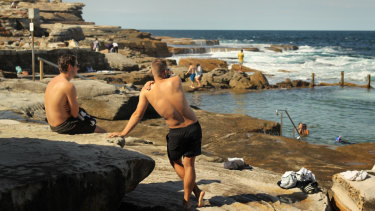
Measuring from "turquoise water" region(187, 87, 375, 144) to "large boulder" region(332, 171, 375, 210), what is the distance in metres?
7.72

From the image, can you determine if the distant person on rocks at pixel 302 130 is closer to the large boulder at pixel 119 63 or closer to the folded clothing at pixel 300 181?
the folded clothing at pixel 300 181

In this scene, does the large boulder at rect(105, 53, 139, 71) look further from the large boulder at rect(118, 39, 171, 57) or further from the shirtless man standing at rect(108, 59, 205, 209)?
the shirtless man standing at rect(108, 59, 205, 209)

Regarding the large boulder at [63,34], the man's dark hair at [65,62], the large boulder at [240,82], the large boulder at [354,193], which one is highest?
the large boulder at [63,34]

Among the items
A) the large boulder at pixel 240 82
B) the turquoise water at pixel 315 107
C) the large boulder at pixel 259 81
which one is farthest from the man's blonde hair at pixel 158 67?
the large boulder at pixel 259 81

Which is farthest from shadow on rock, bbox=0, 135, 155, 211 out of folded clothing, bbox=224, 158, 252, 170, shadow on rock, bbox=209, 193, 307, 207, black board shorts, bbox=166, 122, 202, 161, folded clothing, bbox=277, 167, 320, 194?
folded clothing, bbox=224, 158, 252, 170

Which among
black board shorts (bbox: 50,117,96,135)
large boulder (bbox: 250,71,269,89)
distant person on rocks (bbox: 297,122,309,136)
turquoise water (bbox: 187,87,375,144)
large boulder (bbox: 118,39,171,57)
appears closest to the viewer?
black board shorts (bbox: 50,117,96,135)

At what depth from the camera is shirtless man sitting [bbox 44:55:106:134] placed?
184 inches

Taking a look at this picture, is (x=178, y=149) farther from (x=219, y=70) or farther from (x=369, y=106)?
(x=219, y=70)

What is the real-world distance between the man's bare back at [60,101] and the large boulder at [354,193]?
3.56 metres

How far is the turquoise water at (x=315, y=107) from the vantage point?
14.5 metres

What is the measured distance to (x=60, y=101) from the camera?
15.4 ft

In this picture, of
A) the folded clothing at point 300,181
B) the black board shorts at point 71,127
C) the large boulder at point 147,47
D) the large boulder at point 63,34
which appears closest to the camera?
the black board shorts at point 71,127

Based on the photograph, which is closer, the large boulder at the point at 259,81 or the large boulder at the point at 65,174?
the large boulder at the point at 65,174

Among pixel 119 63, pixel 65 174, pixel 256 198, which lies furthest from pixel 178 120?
pixel 119 63
